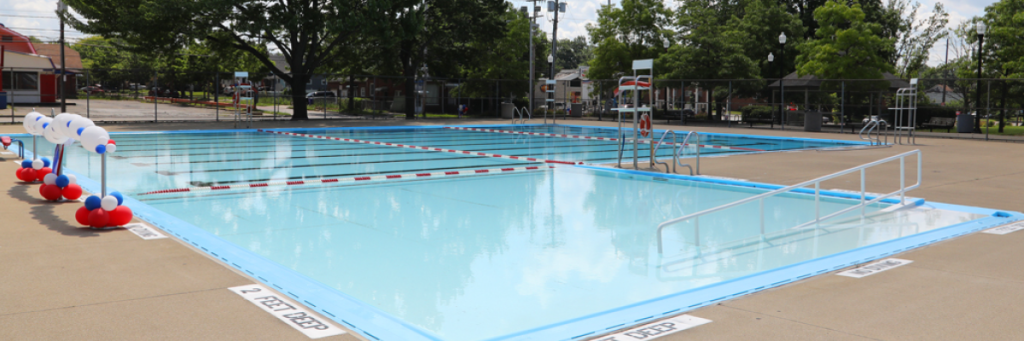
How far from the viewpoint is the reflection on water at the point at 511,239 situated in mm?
5355

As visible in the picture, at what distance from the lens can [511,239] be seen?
293 inches

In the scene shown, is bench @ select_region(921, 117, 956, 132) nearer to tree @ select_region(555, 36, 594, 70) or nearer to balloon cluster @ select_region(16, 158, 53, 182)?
balloon cluster @ select_region(16, 158, 53, 182)

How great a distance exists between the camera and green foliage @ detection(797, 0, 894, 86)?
109 feet

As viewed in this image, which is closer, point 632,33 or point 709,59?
point 709,59

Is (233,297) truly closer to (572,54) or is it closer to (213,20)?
(213,20)

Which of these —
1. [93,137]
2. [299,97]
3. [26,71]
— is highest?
[26,71]

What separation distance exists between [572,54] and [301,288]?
133888mm

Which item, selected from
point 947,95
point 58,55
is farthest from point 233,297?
point 58,55

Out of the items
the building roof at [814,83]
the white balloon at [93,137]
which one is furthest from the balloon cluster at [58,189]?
the building roof at [814,83]

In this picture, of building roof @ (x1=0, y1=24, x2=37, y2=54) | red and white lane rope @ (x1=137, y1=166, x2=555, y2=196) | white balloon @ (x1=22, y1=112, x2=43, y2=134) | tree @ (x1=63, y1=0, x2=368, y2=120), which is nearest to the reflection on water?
red and white lane rope @ (x1=137, y1=166, x2=555, y2=196)

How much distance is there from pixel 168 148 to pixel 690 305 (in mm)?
A: 16651

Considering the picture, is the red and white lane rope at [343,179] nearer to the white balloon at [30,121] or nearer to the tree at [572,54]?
the white balloon at [30,121]

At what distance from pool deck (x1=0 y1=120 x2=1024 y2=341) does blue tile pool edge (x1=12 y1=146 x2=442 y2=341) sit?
0.16 meters

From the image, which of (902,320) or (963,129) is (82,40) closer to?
(963,129)
